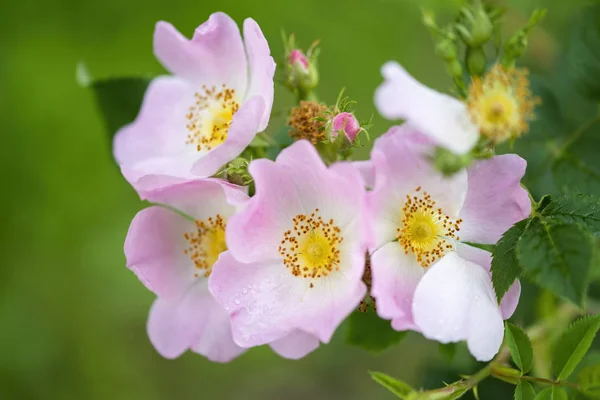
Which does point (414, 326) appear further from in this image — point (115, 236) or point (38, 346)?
point (38, 346)

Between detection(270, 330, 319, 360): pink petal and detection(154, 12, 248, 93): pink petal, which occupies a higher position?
detection(154, 12, 248, 93): pink petal

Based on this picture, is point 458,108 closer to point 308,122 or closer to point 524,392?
point 308,122

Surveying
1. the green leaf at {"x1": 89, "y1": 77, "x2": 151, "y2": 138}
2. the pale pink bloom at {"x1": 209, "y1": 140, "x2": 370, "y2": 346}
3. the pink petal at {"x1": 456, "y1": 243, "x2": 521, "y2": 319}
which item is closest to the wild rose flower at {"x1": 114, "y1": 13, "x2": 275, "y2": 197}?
the green leaf at {"x1": 89, "y1": 77, "x2": 151, "y2": 138}

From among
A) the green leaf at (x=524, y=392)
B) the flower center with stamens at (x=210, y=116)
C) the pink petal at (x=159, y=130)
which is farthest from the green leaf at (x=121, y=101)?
the green leaf at (x=524, y=392)

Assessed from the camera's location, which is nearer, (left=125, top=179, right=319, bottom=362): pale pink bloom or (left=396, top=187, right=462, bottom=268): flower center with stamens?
(left=396, top=187, right=462, bottom=268): flower center with stamens

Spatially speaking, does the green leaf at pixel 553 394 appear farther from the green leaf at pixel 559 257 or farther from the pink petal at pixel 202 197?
the pink petal at pixel 202 197

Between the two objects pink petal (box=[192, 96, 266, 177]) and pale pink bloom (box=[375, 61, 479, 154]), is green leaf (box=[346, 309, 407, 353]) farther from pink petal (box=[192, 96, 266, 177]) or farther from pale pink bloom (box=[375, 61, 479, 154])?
pale pink bloom (box=[375, 61, 479, 154])
